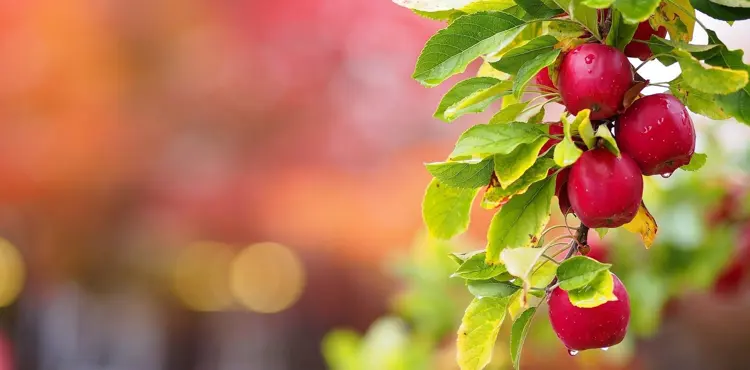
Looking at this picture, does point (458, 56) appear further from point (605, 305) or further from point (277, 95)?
point (277, 95)

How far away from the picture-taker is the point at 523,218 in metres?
0.31

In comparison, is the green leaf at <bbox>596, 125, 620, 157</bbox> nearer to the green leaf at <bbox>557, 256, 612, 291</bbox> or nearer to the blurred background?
the green leaf at <bbox>557, 256, 612, 291</bbox>

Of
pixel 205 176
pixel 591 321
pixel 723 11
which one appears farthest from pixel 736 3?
pixel 205 176

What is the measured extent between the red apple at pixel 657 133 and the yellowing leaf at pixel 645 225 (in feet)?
0.11

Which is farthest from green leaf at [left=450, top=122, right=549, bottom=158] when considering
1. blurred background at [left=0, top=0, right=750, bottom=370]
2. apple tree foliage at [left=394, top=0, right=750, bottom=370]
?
blurred background at [left=0, top=0, right=750, bottom=370]

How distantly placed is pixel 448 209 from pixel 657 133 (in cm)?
9

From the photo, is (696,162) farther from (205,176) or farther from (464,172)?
(205,176)

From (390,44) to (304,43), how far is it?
0.72 ft

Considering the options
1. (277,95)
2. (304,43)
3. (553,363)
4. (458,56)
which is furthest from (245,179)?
(458,56)

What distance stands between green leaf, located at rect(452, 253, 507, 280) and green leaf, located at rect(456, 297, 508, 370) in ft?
0.05

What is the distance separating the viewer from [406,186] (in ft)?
6.56

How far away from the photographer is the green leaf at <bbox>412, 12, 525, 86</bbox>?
291 millimetres

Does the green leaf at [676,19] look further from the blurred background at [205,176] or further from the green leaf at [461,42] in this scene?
the blurred background at [205,176]

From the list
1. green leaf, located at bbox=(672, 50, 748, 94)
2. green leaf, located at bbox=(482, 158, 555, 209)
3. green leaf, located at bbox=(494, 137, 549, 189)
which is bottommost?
green leaf, located at bbox=(482, 158, 555, 209)
